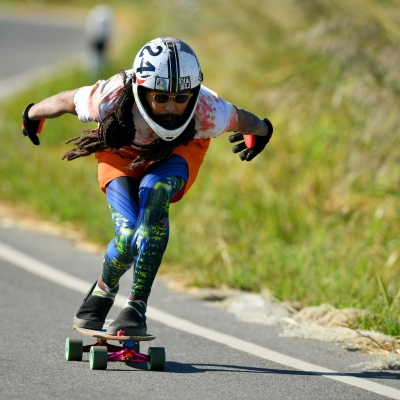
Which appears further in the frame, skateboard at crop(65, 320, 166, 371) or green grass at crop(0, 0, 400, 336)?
green grass at crop(0, 0, 400, 336)

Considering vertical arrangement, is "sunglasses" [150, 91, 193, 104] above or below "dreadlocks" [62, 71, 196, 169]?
above

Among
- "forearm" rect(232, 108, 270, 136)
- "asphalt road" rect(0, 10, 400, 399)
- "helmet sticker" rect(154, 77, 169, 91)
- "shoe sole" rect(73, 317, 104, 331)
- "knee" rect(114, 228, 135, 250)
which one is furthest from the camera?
"forearm" rect(232, 108, 270, 136)

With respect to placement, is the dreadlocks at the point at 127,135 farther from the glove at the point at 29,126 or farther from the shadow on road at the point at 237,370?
the shadow on road at the point at 237,370

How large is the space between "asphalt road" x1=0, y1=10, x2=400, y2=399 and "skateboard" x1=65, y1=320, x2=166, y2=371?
0.05m

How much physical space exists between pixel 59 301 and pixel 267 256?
1.91 m

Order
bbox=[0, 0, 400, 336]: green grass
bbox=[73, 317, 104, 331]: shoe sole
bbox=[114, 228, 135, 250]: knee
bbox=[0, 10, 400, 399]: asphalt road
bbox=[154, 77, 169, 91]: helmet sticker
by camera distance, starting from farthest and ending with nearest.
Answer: bbox=[0, 0, 400, 336]: green grass < bbox=[73, 317, 104, 331]: shoe sole < bbox=[114, 228, 135, 250]: knee < bbox=[154, 77, 169, 91]: helmet sticker < bbox=[0, 10, 400, 399]: asphalt road

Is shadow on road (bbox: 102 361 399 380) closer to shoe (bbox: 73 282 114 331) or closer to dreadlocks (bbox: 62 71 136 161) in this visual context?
shoe (bbox: 73 282 114 331)

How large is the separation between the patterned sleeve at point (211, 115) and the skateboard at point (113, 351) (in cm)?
117

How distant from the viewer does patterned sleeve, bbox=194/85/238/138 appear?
4.97m

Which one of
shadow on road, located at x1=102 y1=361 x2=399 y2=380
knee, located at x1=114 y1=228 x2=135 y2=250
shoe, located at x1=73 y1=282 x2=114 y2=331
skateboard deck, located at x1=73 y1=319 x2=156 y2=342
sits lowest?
shadow on road, located at x1=102 y1=361 x2=399 y2=380

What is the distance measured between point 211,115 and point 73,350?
4.91 feet

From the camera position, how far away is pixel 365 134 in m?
8.26

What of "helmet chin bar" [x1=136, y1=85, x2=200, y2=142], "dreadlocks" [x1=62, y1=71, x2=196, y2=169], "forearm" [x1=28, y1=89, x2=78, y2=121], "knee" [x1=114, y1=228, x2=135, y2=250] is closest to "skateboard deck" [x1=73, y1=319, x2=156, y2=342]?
"knee" [x1=114, y1=228, x2=135, y2=250]

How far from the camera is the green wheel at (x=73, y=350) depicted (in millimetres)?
4961
